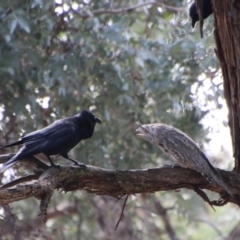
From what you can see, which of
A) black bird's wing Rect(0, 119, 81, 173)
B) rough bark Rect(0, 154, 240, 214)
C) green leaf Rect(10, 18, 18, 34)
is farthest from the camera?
green leaf Rect(10, 18, 18, 34)

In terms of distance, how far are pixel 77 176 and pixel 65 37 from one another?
13.6ft

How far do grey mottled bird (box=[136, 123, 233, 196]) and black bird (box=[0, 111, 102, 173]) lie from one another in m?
0.54

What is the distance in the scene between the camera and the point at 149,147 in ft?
33.7

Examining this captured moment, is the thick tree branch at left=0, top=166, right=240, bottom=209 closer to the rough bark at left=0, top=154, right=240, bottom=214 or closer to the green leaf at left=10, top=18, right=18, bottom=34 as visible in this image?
the rough bark at left=0, top=154, right=240, bottom=214

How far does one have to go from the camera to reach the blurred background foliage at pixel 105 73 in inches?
352

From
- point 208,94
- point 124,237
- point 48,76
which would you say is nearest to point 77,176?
point 208,94

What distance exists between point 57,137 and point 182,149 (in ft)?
3.50

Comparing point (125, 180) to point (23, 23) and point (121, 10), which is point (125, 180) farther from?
point (121, 10)

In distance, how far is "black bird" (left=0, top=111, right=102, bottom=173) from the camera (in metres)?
6.32

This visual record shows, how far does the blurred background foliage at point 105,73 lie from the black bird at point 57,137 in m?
1.45

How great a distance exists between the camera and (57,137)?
6785 mm

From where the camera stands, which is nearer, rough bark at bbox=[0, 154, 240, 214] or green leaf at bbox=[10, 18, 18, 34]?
rough bark at bbox=[0, 154, 240, 214]

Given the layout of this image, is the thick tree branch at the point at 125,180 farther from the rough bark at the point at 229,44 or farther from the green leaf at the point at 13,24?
the green leaf at the point at 13,24

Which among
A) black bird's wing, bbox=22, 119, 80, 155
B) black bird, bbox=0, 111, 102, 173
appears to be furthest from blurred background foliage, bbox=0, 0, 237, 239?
black bird's wing, bbox=22, 119, 80, 155
